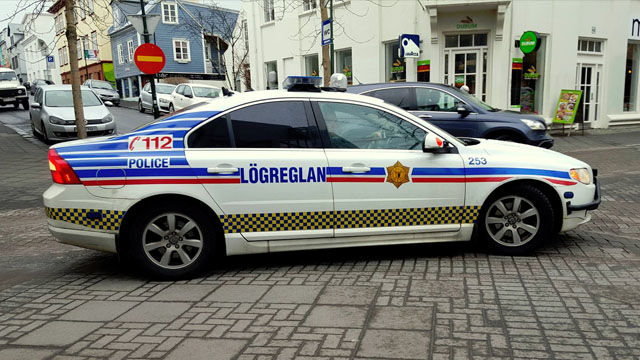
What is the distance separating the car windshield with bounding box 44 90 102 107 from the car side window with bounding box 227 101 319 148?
12717 mm

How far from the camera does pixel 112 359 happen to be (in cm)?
298

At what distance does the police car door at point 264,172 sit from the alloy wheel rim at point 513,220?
156 cm

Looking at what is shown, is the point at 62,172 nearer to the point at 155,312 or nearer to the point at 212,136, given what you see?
the point at 212,136

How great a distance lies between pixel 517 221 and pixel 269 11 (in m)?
20.3

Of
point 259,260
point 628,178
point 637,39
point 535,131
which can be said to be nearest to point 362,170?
point 259,260

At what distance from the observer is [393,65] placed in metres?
17.4

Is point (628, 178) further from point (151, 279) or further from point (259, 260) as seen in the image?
point (151, 279)

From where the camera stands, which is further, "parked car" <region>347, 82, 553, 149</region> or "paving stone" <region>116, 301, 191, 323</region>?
"parked car" <region>347, 82, 553, 149</region>

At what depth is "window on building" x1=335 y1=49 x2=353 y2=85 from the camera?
19266 millimetres

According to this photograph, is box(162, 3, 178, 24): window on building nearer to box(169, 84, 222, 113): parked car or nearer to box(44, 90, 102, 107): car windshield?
box(169, 84, 222, 113): parked car

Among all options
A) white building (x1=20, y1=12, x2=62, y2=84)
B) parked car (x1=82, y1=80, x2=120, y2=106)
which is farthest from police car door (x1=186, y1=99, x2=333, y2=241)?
white building (x1=20, y1=12, x2=62, y2=84)

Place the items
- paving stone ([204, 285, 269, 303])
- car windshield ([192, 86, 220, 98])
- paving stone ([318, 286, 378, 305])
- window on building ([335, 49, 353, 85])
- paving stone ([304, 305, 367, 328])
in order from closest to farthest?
paving stone ([304, 305, 367, 328]) < paving stone ([318, 286, 378, 305]) < paving stone ([204, 285, 269, 303]) < window on building ([335, 49, 353, 85]) < car windshield ([192, 86, 220, 98])

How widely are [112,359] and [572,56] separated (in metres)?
17.6

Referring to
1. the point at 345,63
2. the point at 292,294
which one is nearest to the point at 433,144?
the point at 292,294
